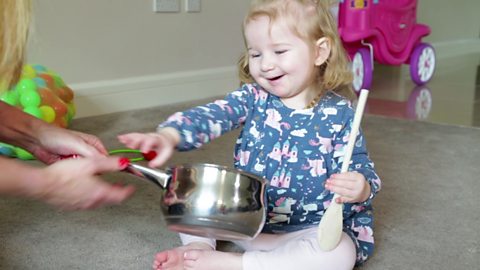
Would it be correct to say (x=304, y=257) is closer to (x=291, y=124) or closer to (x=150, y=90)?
(x=291, y=124)

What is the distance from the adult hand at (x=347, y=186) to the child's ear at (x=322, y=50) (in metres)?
0.20

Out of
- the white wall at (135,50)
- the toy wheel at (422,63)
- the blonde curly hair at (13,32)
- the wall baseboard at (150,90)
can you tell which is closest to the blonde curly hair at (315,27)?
the blonde curly hair at (13,32)

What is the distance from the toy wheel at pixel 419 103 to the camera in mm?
2024

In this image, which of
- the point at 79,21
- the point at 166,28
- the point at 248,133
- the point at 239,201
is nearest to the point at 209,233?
the point at 239,201

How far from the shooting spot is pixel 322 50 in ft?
2.93

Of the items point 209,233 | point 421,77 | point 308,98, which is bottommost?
point 421,77

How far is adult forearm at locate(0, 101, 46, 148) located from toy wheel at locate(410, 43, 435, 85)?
7.38ft

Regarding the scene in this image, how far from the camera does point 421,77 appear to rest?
2830 mm

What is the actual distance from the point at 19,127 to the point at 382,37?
79.7 inches

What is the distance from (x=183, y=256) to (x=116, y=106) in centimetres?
120

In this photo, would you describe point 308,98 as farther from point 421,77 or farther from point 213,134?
point 421,77

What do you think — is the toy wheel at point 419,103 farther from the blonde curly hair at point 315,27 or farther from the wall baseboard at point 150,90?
the blonde curly hair at point 315,27

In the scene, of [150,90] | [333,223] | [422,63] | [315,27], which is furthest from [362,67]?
[333,223]

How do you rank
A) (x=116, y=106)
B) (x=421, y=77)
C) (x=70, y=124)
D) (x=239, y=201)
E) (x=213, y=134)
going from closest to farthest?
(x=239, y=201), (x=213, y=134), (x=70, y=124), (x=116, y=106), (x=421, y=77)
